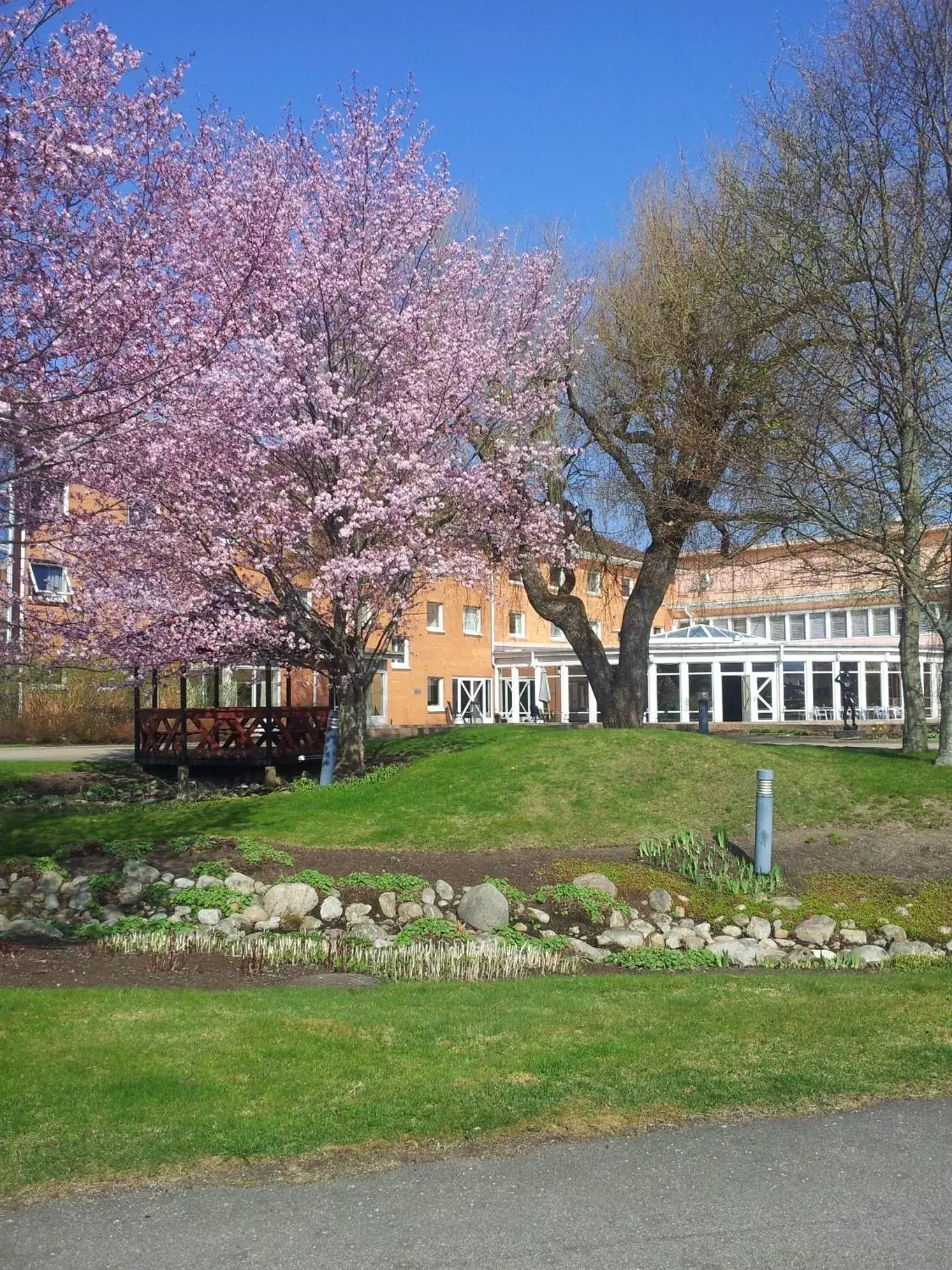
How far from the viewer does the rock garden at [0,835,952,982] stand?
10062mm

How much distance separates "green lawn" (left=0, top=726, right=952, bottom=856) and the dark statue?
61.0 ft

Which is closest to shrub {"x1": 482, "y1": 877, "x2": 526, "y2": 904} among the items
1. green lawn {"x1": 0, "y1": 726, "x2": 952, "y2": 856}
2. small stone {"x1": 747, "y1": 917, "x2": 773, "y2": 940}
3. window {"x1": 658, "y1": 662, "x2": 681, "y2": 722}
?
green lawn {"x1": 0, "y1": 726, "x2": 952, "y2": 856}

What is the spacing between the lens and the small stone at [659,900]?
41.2 feet

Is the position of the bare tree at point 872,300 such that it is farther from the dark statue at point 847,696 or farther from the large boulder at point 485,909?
the dark statue at point 847,696

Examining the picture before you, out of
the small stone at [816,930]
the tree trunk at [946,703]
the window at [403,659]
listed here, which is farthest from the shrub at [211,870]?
the window at [403,659]

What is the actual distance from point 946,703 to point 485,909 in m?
9.68

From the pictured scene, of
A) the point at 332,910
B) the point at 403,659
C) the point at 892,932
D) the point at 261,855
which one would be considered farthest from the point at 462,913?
the point at 403,659

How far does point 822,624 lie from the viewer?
5028 cm

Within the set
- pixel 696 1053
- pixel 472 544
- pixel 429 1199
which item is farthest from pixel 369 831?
pixel 429 1199

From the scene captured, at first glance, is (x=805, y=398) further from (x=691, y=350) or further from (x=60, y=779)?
(x=60, y=779)

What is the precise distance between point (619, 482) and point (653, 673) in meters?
22.0

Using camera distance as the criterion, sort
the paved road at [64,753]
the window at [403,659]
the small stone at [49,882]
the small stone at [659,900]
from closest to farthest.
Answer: the small stone at [49,882], the small stone at [659,900], the paved road at [64,753], the window at [403,659]

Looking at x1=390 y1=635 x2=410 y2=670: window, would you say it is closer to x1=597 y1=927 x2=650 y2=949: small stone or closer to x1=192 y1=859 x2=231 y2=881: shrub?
x1=192 y1=859 x2=231 y2=881: shrub

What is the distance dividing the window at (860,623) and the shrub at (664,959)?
132 feet
